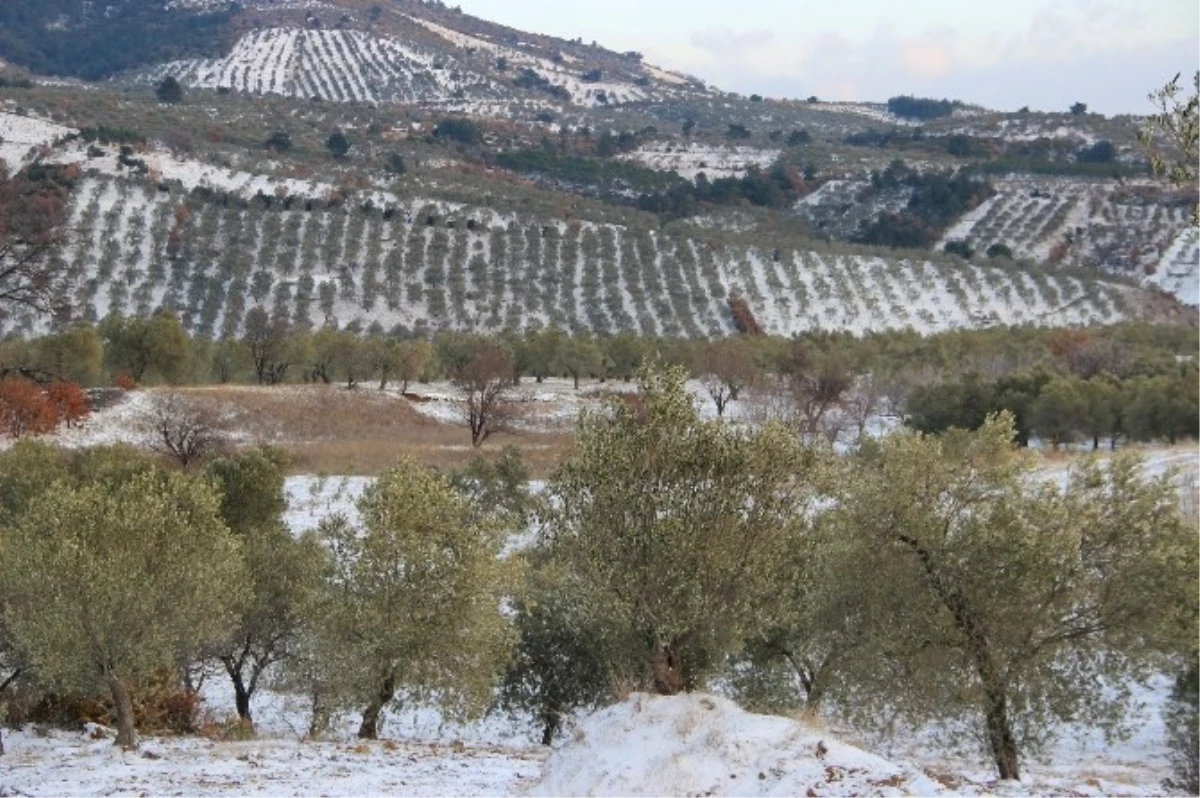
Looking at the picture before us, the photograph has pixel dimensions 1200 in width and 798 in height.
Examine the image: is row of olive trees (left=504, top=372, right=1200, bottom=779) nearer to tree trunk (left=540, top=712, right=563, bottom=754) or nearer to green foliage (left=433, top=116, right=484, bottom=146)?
tree trunk (left=540, top=712, right=563, bottom=754)

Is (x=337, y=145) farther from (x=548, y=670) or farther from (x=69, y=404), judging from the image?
(x=548, y=670)

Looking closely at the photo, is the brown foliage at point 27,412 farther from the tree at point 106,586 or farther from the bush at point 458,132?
the bush at point 458,132

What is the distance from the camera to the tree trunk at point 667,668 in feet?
63.5

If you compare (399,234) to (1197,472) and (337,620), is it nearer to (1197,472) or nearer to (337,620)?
(1197,472)

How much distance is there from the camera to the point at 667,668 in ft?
63.9

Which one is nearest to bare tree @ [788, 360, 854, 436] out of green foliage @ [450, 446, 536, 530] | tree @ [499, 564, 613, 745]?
green foliage @ [450, 446, 536, 530]

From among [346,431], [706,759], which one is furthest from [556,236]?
[706,759]

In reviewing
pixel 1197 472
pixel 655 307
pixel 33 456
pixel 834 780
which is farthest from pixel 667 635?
pixel 655 307

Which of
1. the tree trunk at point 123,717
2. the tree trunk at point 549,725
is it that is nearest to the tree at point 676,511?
the tree trunk at point 123,717

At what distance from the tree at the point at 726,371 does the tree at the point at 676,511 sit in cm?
5888

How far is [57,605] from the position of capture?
857 inches

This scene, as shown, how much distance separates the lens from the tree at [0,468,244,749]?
21797mm

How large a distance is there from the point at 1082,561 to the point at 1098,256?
130 metres

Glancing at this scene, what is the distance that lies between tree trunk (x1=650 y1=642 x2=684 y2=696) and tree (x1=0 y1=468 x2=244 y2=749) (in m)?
Result: 10.3
